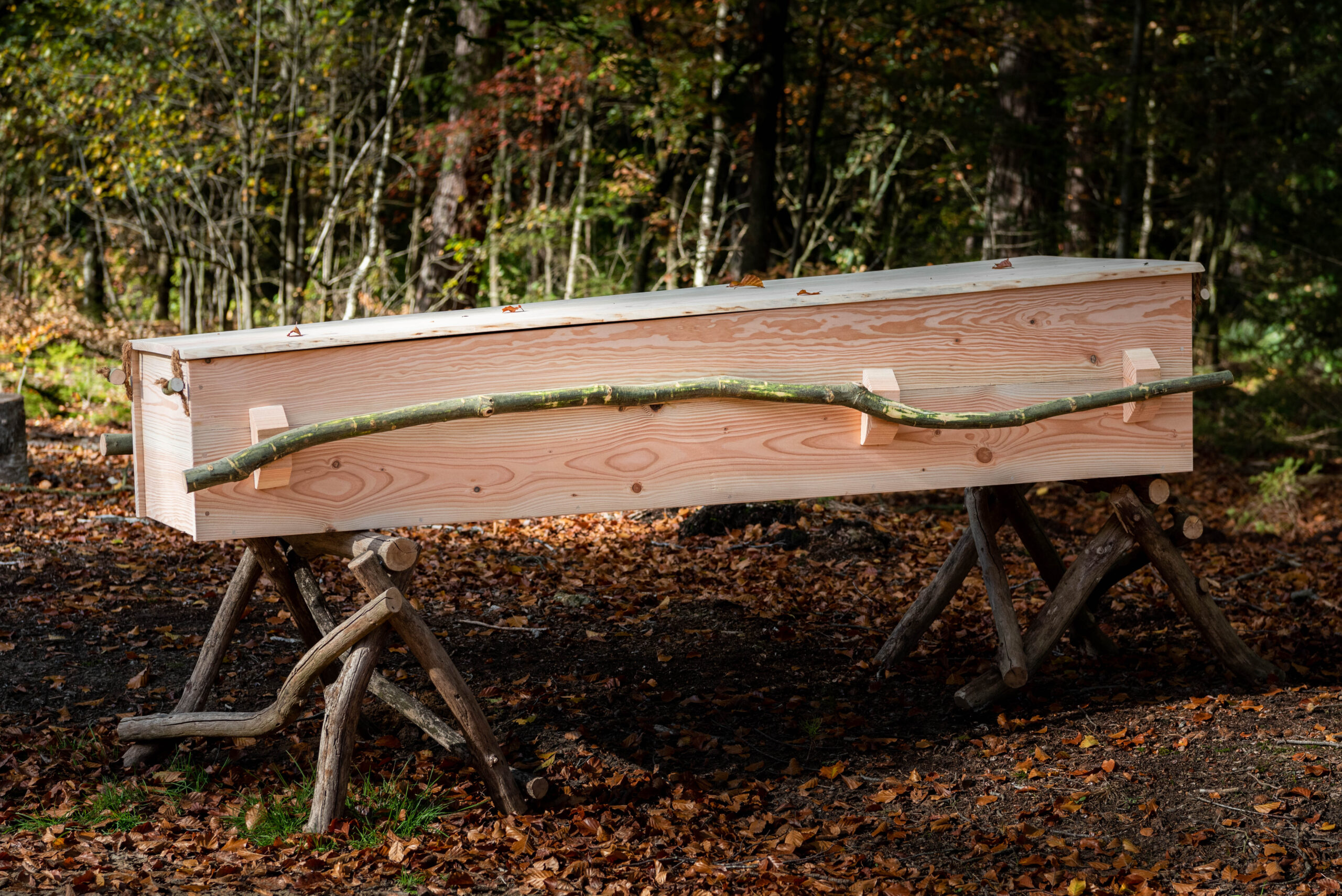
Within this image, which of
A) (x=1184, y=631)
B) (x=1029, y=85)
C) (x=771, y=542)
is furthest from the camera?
(x=1029, y=85)

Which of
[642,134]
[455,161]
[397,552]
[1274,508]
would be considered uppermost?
[642,134]

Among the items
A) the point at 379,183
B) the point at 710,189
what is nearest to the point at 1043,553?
the point at 710,189

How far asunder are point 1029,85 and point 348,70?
678 cm

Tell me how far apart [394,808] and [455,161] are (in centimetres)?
879

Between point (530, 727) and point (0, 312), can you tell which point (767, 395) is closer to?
point (530, 727)

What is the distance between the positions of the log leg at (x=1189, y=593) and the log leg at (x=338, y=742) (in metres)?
2.64

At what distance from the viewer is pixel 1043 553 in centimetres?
456

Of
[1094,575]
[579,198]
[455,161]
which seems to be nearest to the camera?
[1094,575]

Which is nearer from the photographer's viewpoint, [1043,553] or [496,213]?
[1043,553]

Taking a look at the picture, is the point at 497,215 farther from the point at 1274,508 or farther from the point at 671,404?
the point at 671,404

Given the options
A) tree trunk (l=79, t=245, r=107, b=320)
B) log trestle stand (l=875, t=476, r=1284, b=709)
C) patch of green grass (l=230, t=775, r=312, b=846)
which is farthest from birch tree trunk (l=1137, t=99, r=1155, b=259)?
tree trunk (l=79, t=245, r=107, b=320)

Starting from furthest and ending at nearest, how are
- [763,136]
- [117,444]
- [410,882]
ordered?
[763,136] → [117,444] → [410,882]

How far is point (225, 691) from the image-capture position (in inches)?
170

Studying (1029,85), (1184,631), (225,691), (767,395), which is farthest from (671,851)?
(1029,85)
